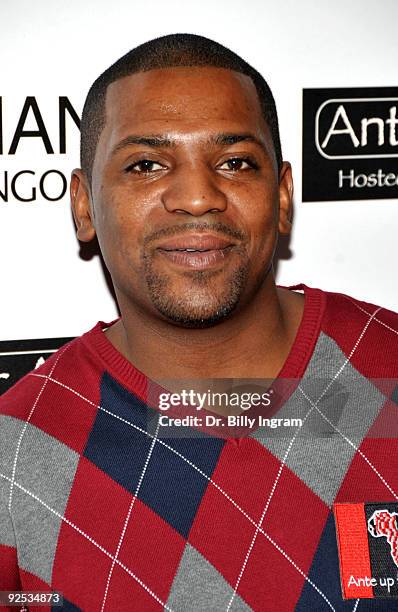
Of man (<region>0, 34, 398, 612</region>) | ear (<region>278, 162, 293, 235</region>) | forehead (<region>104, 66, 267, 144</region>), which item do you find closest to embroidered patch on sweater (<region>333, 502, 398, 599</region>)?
man (<region>0, 34, 398, 612</region>)

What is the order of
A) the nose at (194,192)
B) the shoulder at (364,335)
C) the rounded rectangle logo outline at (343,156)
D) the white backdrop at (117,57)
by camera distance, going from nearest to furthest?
the nose at (194,192) → the shoulder at (364,335) → the white backdrop at (117,57) → the rounded rectangle logo outline at (343,156)

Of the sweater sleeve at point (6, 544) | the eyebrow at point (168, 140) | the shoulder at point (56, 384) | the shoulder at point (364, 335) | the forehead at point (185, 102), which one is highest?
the forehead at point (185, 102)

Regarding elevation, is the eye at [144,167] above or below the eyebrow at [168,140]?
below

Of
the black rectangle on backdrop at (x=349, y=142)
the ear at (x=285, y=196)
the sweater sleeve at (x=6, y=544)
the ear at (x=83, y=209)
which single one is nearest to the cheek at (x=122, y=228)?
the ear at (x=83, y=209)

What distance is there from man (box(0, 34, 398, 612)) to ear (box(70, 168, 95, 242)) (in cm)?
7

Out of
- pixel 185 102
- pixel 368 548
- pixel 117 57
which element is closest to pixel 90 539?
pixel 368 548

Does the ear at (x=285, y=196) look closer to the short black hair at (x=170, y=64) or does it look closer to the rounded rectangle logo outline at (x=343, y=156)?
the short black hair at (x=170, y=64)

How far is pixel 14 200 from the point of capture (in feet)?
5.01

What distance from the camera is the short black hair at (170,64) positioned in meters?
1.27

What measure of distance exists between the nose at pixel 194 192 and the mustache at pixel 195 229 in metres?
0.02

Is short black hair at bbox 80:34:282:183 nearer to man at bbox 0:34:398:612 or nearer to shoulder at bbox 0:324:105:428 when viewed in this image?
man at bbox 0:34:398:612

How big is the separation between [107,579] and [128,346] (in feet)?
1.09

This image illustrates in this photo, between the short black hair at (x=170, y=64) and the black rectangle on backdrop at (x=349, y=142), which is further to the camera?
the black rectangle on backdrop at (x=349, y=142)

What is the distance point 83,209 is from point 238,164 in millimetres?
272
